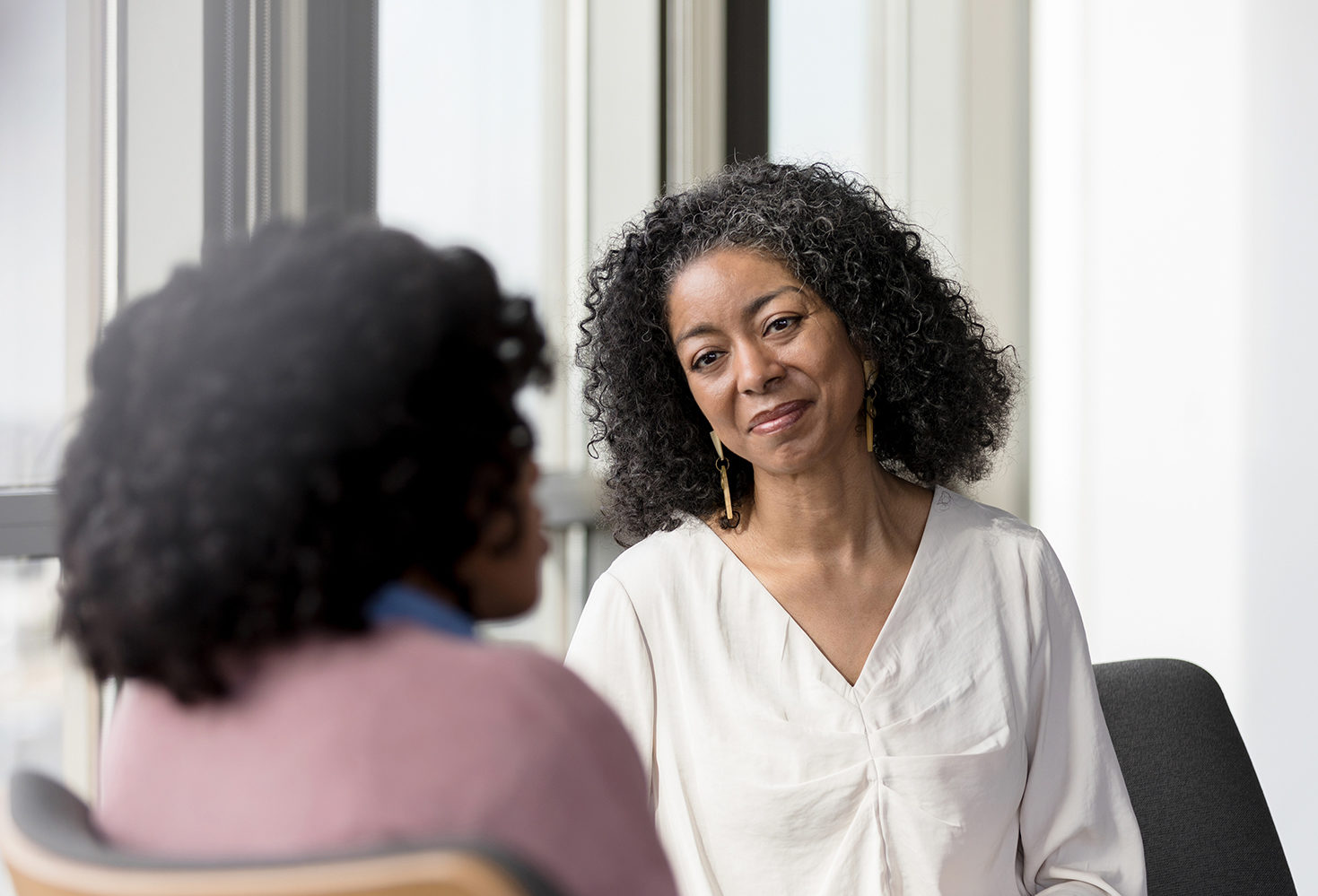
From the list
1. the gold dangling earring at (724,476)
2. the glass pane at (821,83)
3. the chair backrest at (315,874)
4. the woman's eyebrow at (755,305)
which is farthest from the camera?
the glass pane at (821,83)

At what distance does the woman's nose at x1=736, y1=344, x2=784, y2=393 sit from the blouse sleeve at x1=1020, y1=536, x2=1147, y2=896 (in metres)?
0.46

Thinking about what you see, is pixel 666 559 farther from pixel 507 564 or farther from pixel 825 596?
pixel 507 564

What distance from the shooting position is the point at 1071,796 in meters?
1.43

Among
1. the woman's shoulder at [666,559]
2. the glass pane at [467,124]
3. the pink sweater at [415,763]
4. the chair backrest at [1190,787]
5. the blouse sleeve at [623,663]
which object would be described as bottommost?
the chair backrest at [1190,787]

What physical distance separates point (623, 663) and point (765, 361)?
0.42 meters

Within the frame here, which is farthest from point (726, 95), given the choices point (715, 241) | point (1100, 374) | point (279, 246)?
point (279, 246)

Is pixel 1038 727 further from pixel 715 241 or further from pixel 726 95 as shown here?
pixel 726 95

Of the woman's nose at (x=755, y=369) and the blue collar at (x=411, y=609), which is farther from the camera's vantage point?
the woman's nose at (x=755, y=369)

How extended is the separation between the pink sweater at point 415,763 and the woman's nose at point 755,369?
3.03 ft

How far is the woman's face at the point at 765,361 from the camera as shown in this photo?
1472 millimetres

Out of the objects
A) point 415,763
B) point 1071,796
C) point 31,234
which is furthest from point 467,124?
point 415,763

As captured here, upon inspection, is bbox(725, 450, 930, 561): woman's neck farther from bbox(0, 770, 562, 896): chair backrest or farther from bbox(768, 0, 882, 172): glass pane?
bbox(768, 0, 882, 172): glass pane

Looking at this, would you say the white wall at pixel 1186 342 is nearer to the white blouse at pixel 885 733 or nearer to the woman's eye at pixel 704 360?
the white blouse at pixel 885 733

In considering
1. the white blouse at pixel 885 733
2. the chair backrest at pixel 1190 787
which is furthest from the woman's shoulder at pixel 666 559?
the chair backrest at pixel 1190 787
